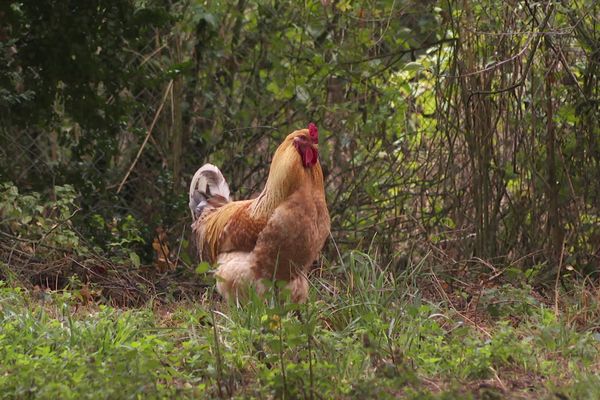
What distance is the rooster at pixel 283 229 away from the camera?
252 inches

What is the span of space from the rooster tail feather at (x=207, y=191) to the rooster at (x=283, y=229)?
2.46 ft

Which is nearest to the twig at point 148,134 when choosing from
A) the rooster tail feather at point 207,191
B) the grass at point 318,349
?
the rooster tail feather at point 207,191

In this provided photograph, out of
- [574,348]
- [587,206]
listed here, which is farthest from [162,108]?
[574,348]

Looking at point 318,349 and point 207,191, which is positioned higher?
point 207,191

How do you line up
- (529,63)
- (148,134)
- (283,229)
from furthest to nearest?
(148,134)
(529,63)
(283,229)

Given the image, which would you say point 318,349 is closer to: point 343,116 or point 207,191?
point 207,191

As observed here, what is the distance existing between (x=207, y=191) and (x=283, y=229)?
1.43 m

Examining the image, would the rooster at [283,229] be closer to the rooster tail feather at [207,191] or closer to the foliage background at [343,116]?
the rooster tail feather at [207,191]

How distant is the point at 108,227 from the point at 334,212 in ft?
6.47

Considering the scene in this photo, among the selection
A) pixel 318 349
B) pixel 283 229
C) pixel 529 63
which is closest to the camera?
pixel 318 349

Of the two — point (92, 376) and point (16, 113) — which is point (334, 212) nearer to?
point (16, 113)

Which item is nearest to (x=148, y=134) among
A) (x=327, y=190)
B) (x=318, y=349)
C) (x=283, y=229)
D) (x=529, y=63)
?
(x=327, y=190)

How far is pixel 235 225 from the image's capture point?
6.77 metres

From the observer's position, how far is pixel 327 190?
9.65 meters
